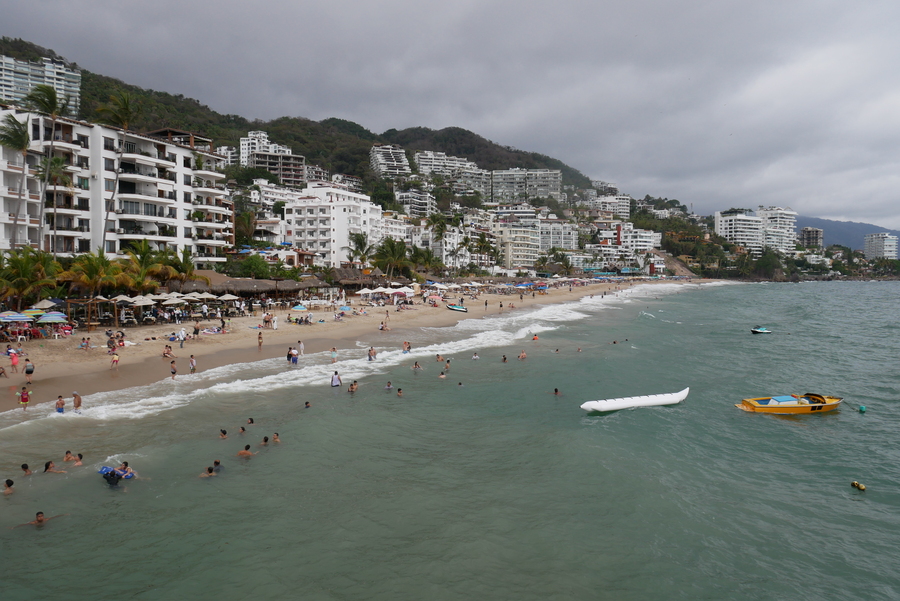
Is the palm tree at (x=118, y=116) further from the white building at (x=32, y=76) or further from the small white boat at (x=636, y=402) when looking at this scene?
the white building at (x=32, y=76)

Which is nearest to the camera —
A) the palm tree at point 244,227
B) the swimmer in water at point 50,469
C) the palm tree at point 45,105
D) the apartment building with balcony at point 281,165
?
the swimmer in water at point 50,469

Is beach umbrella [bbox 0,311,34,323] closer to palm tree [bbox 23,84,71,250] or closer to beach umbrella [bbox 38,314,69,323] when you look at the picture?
beach umbrella [bbox 38,314,69,323]

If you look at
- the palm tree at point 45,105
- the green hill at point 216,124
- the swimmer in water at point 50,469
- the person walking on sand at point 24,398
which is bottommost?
the swimmer in water at point 50,469

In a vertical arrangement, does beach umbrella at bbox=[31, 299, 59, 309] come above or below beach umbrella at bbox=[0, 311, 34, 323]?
above

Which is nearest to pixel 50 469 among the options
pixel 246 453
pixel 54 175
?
pixel 246 453

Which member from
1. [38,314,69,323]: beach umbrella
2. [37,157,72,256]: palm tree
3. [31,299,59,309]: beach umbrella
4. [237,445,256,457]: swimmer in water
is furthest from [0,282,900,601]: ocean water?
[37,157,72,256]: palm tree

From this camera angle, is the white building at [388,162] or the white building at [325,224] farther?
the white building at [388,162]

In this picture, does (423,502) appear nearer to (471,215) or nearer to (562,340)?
(562,340)

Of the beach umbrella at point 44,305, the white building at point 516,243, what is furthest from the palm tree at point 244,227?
the white building at point 516,243
